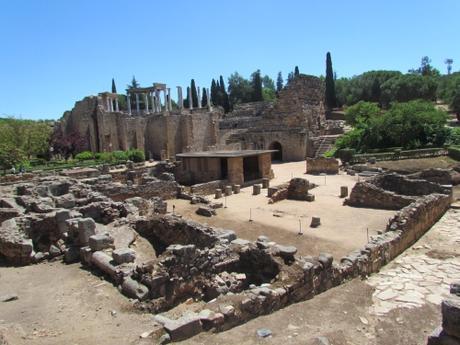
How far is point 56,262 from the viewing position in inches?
465

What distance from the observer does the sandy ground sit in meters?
14.9

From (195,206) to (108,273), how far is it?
42.2 feet

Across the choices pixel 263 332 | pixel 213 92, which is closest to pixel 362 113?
pixel 213 92

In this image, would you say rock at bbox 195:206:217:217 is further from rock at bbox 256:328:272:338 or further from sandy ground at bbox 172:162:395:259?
rock at bbox 256:328:272:338

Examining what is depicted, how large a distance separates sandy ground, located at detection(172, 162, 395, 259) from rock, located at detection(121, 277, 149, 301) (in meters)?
6.64

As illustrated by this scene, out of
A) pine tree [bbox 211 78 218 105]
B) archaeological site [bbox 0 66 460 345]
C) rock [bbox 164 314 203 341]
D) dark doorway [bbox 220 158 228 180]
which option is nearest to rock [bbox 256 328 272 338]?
archaeological site [bbox 0 66 460 345]

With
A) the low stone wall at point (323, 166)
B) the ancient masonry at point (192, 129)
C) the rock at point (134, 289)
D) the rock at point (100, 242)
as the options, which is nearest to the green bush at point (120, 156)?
the ancient masonry at point (192, 129)

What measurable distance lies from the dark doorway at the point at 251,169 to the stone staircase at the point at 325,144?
1197 centimetres

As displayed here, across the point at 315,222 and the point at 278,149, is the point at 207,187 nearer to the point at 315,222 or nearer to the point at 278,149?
the point at 315,222

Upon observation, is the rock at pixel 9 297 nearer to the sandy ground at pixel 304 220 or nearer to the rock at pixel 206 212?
the sandy ground at pixel 304 220

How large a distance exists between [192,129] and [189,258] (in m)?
39.0

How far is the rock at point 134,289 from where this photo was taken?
28.7ft

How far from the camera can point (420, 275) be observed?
11.1 m

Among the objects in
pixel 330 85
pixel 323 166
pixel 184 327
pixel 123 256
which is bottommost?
pixel 184 327
